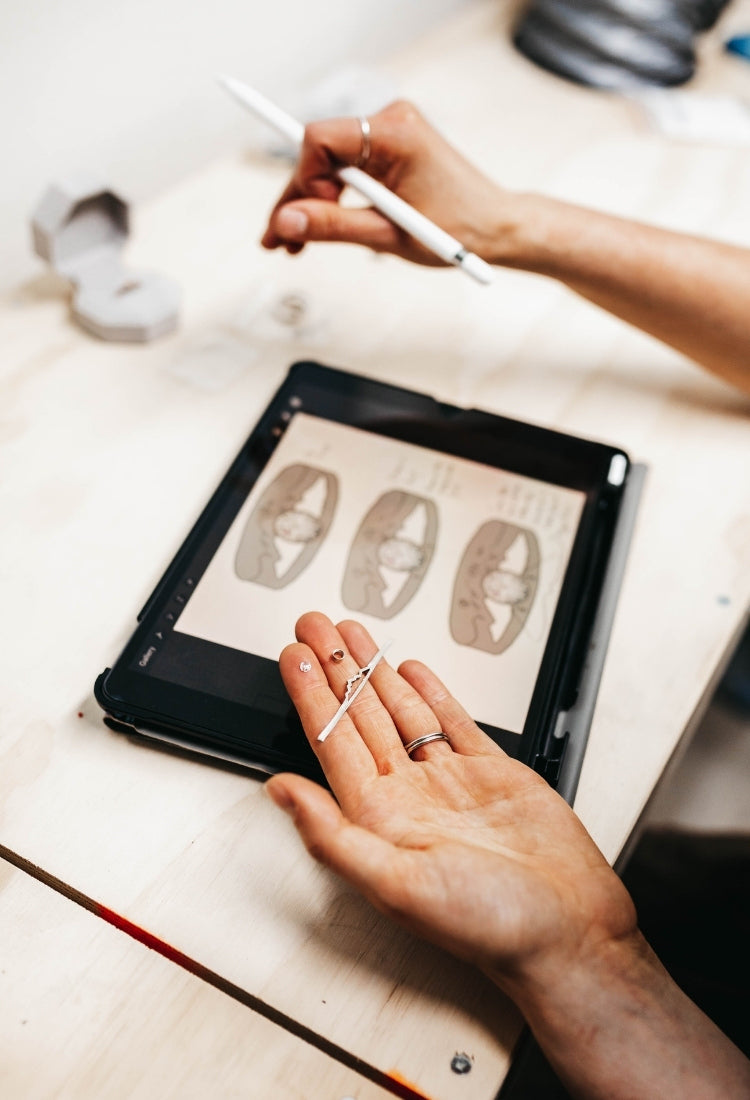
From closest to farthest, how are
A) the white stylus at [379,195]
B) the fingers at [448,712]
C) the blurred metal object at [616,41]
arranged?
the fingers at [448,712], the white stylus at [379,195], the blurred metal object at [616,41]

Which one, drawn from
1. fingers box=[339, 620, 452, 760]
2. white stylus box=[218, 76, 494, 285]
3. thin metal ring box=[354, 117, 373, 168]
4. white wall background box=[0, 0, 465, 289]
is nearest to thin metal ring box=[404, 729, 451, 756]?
fingers box=[339, 620, 452, 760]

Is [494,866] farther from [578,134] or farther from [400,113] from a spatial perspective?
[578,134]

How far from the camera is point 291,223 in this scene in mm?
681

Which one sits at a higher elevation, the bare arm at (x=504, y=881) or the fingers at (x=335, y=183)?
the fingers at (x=335, y=183)

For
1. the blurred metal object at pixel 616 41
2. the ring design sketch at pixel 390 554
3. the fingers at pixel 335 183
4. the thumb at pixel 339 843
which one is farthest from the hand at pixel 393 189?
the blurred metal object at pixel 616 41

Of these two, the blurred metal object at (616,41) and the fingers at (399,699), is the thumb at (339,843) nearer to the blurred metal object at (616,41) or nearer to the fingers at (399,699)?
the fingers at (399,699)

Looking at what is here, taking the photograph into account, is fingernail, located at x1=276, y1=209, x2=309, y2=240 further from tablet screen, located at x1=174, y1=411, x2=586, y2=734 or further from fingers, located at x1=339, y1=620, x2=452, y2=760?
fingers, located at x1=339, y1=620, x2=452, y2=760

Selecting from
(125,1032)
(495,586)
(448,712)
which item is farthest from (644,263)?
(125,1032)

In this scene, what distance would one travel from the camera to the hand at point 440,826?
15.9 inches

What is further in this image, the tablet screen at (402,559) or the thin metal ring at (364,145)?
the thin metal ring at (364,145)

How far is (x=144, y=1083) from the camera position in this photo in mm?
408

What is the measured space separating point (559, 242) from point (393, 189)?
0.16 m

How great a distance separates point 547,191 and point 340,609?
2.16ft

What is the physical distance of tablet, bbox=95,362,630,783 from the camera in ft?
1.73
